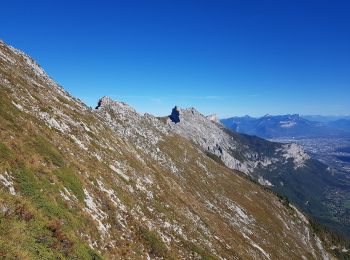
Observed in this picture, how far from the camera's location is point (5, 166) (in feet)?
92.1

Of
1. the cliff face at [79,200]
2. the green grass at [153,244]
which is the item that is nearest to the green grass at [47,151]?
the cliff face at [79,200]

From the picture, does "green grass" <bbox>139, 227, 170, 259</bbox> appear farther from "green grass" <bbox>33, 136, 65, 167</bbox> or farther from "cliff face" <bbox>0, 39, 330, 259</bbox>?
"green grass" <bbox>33, 136, 65, 167</bbox>

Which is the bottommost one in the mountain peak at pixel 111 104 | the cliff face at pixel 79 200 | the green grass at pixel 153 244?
the green grass at pixel 153 244

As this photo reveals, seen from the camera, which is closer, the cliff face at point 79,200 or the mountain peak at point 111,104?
the cliff face at point 79,200

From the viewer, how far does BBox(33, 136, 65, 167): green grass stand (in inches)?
1403

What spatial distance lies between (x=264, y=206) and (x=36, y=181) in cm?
12170

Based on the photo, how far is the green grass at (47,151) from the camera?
1403 inches

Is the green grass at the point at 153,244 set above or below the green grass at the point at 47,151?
below

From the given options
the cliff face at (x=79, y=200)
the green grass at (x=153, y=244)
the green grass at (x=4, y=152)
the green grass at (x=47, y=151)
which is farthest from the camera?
the green grass at (x=153, y=244)

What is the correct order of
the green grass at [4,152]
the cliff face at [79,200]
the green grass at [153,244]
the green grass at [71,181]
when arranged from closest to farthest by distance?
the cliff face at [79,200] → the green grass at [4,152] → the green grass at [71,181] → the green grass at [153,244]

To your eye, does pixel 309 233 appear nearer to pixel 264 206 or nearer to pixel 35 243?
pixel 264 206

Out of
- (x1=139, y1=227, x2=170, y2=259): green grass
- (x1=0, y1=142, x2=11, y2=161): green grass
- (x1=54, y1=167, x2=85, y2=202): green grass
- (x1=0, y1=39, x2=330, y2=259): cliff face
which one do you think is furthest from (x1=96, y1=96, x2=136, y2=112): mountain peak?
(x1=0, y1=142, x2=11, y2=161): green grass

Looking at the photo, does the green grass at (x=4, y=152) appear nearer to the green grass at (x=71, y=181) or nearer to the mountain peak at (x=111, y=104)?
the green grass at (x=71, y=181)

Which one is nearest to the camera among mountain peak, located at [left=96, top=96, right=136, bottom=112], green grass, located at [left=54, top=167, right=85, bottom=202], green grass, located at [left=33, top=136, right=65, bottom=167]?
green grass, located at [left=54, top=167, right=85, bottom=202]
